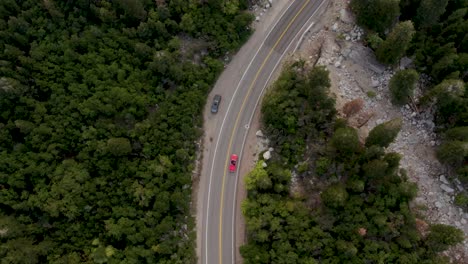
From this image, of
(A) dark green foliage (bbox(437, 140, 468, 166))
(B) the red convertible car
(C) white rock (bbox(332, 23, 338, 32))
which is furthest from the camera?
(C) white rock (bbox(332, 23, 338, 32))

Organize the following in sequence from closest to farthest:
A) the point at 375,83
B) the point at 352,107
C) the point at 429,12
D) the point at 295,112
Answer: the point at 352,107 → the point at 295,112 → the point at 429,12 → the point at 375,83

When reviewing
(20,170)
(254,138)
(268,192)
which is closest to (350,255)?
(268,192)

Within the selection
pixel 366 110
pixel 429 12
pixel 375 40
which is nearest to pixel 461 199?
pixel 366 110

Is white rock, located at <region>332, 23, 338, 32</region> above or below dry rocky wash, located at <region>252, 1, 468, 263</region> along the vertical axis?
above

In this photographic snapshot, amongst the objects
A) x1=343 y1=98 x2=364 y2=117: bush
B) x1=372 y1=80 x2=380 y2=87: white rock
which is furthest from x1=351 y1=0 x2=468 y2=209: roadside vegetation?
x1=343 y1=98 x2=364 y2=117: bush

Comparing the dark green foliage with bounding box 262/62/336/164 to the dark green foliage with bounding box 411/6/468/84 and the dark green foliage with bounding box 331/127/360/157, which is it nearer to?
the dark green foliage with bounding box 331/127/360/157

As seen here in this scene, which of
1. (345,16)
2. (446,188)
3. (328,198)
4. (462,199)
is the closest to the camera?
(328,198)

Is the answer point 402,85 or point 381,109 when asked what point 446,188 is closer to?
point 381,109
